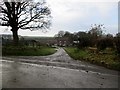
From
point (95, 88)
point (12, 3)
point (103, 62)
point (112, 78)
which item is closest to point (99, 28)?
point (12, 3)

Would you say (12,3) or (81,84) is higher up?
(12,3)

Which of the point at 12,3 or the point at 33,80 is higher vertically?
the point at 12,3

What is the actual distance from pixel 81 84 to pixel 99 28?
27.5 metres

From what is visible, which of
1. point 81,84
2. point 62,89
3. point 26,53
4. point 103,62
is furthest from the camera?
point 26,53

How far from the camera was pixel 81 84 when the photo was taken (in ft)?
30.2

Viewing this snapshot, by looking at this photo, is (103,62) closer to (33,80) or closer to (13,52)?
(33,80)

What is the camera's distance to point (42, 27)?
3625 cm

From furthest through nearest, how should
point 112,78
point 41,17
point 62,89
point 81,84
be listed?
1. point 41,17
2. point 112,78
3. point 81,84
4. point 62,89

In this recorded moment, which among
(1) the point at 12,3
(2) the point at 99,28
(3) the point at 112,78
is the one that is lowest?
(3) the point at 112,78

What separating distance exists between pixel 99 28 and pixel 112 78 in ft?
84.8

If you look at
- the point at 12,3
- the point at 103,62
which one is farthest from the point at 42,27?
the point at 103,62

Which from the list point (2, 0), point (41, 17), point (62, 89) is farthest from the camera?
point (41, 17)

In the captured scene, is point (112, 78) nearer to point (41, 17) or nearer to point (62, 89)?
point (62, 89)

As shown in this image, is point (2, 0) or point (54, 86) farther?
point (2, 0)
